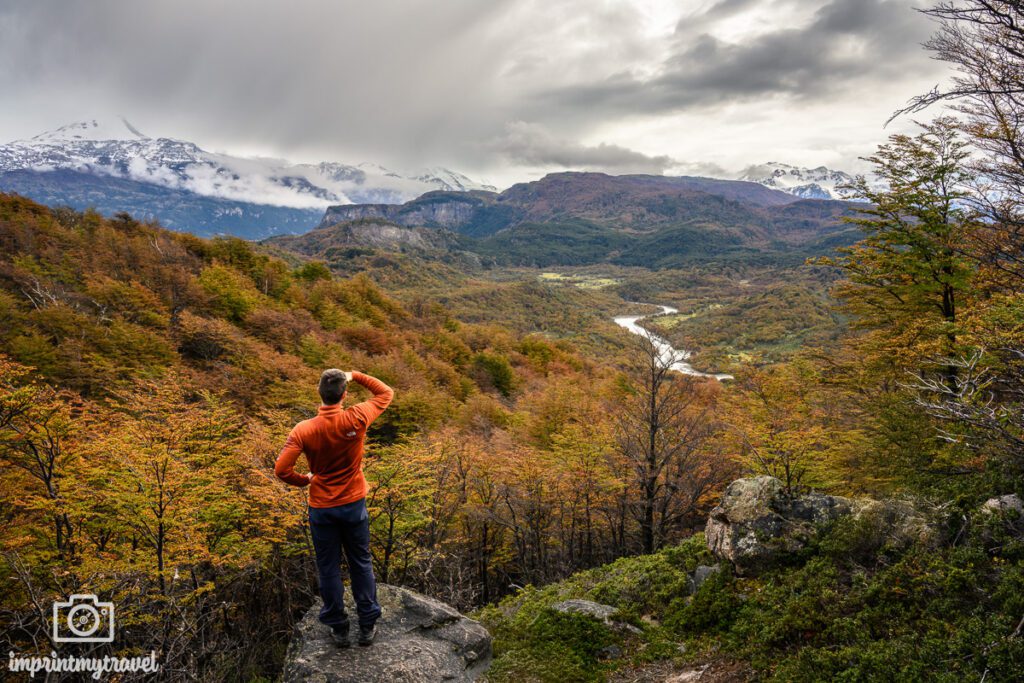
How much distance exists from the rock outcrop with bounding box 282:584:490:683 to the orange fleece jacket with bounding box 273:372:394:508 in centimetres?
207

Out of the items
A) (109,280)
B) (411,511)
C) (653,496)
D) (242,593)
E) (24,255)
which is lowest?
(242,593)

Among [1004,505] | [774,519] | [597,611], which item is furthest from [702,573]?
[1004,505]

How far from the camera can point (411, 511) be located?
12.8 metres

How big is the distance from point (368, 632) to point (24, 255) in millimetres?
41907

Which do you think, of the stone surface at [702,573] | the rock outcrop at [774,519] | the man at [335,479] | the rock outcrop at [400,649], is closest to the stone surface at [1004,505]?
the rock outcrop at [774,519]

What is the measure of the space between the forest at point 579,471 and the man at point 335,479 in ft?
9.04

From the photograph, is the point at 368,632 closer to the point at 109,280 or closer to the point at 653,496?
the point at 653,496

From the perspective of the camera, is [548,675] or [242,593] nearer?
[548,675]

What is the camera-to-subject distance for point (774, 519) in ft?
27.6

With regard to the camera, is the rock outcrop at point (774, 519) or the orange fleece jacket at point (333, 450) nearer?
the orange fleece jacket at point (333, 450)


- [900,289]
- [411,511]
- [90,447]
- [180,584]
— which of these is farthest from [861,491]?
[90,447]

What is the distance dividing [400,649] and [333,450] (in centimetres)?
308

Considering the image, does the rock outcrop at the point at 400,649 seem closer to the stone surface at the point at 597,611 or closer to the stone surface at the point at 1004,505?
the stone surface at the point at 597,611

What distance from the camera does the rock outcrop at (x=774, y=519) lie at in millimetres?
7242
